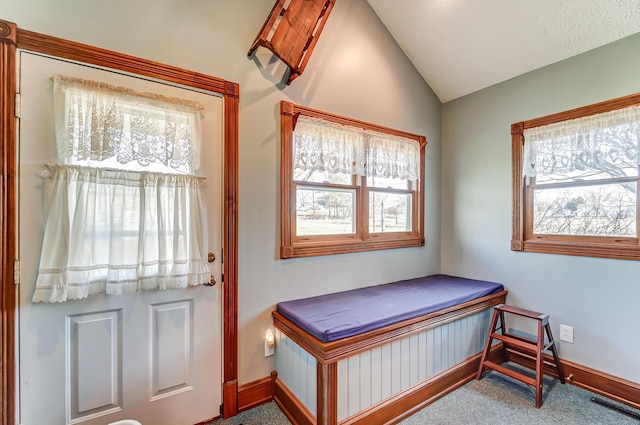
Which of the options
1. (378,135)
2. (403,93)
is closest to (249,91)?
(378,135)

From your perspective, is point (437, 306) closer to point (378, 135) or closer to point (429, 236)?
point (429, 236)

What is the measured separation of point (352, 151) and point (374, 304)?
1.28 m

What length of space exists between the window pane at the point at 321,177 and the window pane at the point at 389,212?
333 mm

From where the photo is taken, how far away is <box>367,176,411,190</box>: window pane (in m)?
2.58

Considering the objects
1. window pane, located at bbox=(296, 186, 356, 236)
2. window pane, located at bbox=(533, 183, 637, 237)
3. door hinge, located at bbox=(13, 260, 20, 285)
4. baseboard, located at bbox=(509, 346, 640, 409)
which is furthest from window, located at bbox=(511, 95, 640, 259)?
door hinge, located at bbox=(13, 260, 20, 285)

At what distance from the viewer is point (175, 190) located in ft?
5.37

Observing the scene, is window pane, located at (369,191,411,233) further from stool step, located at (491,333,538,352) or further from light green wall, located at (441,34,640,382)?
stool step, located at (491,333,538,352)

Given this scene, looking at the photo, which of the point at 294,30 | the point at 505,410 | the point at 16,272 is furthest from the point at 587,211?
the point at 16,272

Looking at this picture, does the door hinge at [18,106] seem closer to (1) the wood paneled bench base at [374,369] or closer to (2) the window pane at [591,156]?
(1) the wood paneled bench base at [374,369]

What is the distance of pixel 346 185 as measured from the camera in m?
2.42

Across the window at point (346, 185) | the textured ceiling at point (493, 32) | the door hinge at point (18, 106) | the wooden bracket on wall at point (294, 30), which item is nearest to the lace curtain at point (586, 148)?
the textured ceiling at point (493, 32)

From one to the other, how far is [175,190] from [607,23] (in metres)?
3.23

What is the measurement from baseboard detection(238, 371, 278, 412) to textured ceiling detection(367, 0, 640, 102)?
10.5ft

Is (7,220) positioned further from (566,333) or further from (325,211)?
(566,333)
